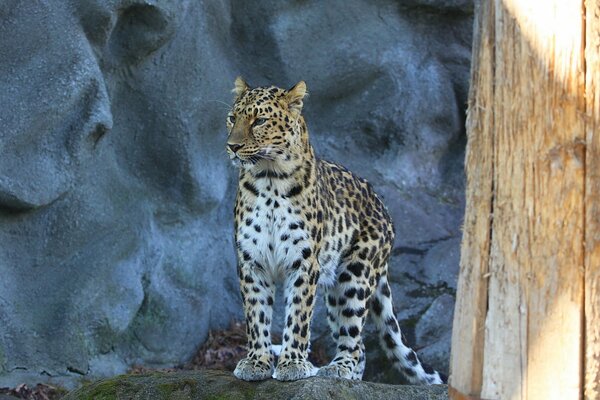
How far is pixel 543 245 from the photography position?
5.32 meters

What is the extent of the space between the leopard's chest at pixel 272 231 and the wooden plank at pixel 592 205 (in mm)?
4139

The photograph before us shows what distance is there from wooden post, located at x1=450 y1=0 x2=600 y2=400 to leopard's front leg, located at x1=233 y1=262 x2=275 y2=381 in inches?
147

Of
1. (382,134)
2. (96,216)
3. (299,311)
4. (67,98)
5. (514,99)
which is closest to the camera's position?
(514,99)

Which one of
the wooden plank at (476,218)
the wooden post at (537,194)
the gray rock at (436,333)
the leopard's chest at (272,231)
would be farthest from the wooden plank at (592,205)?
the gray rock at (436,333)

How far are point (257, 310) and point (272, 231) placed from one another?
25.2 inches

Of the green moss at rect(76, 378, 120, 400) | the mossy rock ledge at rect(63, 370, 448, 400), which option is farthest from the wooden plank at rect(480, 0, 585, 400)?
the green moss at rect(76, 378, 120, 400)

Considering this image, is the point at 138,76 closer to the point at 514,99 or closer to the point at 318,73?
the point at 318,73

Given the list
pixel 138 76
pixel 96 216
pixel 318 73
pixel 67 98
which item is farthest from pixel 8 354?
pixel 318 73

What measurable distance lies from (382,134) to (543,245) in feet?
27.2

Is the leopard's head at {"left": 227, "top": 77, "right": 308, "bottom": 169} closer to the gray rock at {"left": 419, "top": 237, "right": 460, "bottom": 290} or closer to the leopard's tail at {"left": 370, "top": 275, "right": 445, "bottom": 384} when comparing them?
the leopard's tail at {"left": 370, "top": 275, "right": 445, "bottom": 384}

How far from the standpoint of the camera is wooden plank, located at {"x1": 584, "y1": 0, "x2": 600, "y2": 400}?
5.12 metres

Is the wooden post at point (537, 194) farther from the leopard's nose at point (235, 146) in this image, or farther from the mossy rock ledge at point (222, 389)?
the leopard's nose at point (235, 146)

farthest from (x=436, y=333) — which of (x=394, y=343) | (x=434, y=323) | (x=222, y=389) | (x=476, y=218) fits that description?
(x=476, y=218)

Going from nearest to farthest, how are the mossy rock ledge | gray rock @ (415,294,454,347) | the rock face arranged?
the mossy rock ledge < the rock face < gray rock @ (415,294,454,347)
